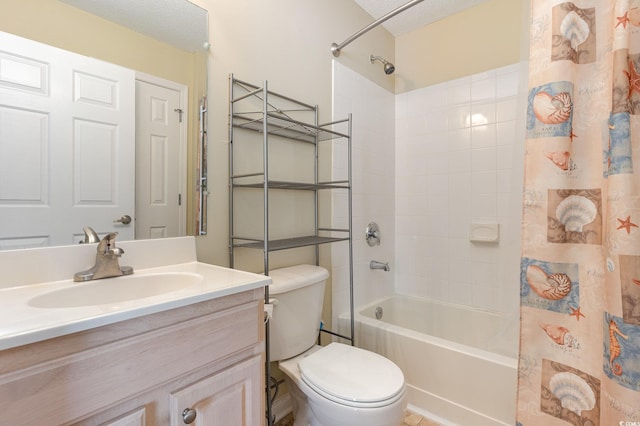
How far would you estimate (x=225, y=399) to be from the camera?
810 mm

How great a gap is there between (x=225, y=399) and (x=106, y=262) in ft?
1.80

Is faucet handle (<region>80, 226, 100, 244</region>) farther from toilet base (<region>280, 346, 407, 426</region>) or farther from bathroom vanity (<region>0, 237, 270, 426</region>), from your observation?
toilet base (<region>280, 346, 407, 426</region>)

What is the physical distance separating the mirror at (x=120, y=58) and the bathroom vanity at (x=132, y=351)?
0.33 ft

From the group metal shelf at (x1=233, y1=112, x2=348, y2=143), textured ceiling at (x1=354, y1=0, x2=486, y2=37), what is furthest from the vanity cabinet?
textured ceiling at (x1=354, y1=0, x2=486, y2=37)

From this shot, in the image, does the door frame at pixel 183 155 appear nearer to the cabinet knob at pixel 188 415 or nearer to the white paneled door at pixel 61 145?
the white paneled door at pixel 61 145

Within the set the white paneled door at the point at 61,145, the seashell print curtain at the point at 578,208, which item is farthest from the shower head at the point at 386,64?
the white paneled door at the point at 61,145

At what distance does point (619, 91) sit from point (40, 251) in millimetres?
1668

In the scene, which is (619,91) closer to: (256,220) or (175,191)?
(256,220)

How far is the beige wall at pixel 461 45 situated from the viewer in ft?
6.32

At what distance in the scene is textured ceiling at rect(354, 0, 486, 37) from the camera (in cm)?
201

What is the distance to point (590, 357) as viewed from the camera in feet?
2.93

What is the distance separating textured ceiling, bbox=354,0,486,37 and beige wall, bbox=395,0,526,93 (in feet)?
0.16

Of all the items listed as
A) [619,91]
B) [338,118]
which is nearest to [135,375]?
[619,91]

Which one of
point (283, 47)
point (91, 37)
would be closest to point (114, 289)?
point (91, 37)
